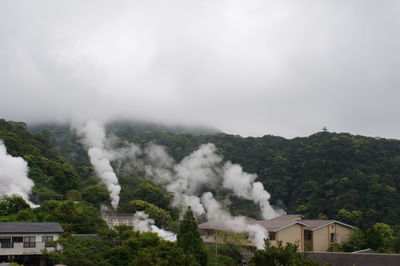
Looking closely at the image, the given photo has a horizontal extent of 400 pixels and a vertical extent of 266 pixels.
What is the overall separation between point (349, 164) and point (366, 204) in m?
7.94

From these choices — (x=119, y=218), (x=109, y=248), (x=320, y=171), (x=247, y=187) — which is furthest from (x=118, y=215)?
(x=320, y=171)

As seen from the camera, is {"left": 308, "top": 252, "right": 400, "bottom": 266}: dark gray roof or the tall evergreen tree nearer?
the tall evergreen tree

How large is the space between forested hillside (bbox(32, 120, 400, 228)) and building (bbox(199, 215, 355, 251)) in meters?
7.25

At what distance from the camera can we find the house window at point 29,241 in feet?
106

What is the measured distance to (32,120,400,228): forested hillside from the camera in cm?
5603

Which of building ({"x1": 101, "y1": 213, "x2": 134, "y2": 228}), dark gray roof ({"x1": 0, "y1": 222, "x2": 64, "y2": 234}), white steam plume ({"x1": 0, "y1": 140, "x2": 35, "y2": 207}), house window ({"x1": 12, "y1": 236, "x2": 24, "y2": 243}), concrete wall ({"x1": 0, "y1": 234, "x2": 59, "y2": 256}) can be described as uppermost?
white steam plume ({"x1": 0, "y1": 140, "x2": 35, "y2": 207})

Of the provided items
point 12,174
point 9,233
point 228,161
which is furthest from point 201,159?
point 9,233

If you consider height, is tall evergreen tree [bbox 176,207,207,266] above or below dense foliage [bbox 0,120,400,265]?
below

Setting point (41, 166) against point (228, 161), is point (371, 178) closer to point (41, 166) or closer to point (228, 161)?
point (228, 161)

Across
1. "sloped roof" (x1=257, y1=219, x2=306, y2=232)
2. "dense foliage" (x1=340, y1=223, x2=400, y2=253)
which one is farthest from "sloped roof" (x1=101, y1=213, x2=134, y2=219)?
"dense foliage" (x1=340, y1=223, x2=400, y2=253)

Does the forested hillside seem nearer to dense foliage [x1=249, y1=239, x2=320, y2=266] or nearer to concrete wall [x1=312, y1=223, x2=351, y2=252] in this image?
concrete wall [x1=312, y1=223, x2=351, y2=252]

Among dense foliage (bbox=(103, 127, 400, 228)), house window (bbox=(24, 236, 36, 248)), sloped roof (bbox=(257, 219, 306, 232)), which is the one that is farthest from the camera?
dense foliage (bbox=(103, 127, 400, 228))

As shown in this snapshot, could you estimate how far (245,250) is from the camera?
38844 millimetres

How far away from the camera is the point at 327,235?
4638cm
